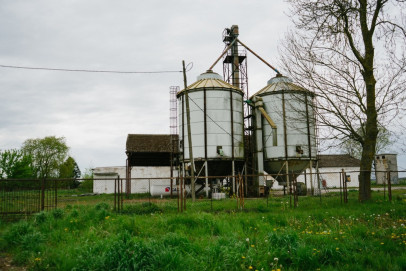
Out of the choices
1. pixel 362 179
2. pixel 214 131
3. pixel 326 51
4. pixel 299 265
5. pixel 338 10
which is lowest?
pixel 299 265

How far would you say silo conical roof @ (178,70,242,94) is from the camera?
2412cm

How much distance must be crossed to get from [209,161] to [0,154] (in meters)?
35.2

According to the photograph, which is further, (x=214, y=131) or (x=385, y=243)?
(x=214, y=131)

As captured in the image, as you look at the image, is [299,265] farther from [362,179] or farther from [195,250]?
[362,179]

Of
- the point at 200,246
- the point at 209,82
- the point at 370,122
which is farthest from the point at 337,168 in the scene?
the point at 200,246

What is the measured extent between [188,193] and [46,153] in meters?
51.9

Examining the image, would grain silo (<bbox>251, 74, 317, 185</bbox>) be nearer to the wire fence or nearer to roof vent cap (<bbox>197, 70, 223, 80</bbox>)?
the wire fence

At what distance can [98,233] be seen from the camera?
8.92m

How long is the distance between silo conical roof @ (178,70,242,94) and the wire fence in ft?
Result: 23.4

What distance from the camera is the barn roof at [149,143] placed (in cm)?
3016

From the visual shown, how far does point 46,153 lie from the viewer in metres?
66.9

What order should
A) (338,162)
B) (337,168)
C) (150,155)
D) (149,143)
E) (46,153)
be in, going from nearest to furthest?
(150,155) < (149,143) < (337,168) < (338,162) < (46,153)

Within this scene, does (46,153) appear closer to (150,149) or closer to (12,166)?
(12,166)

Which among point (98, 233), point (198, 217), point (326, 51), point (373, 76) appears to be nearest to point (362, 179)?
point (373, 76)
